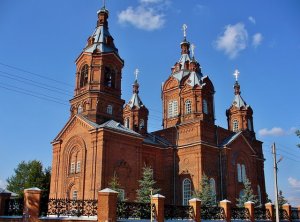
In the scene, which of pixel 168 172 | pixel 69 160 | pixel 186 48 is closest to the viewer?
pixel 69 160

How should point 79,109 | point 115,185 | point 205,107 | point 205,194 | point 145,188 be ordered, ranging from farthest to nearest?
point 205,107 < point 79,109 < point 205,194 < point 145,188 < point 115,185

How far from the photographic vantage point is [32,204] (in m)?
13.8

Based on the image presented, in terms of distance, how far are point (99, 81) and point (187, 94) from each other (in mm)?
8589

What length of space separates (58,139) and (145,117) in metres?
10.8

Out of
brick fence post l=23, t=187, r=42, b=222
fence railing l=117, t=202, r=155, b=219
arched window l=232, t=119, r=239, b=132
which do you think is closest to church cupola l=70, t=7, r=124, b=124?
fence railing l=117, t=202, r=155, b=219

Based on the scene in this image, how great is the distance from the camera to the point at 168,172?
29.9 meters

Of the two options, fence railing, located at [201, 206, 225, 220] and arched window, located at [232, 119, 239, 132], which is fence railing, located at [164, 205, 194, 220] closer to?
fence railing, located at [201, 206, 225, 220]

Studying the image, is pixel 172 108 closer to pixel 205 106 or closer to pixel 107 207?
pixel 205 106

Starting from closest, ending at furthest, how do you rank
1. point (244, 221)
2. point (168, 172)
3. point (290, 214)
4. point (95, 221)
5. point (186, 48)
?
point (95, 221) → point (244, 221) → point (290, 214) → point (168, 172) → point (186, 48)

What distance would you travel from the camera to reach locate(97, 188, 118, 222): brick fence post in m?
13.4

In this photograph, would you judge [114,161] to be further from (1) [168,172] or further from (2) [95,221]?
(2) [95,221]

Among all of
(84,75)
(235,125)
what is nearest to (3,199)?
(84,75)

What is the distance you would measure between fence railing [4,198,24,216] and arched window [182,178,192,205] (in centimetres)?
1606

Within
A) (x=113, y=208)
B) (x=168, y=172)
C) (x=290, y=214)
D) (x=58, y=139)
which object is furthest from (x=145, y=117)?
(x=113, y=208)
